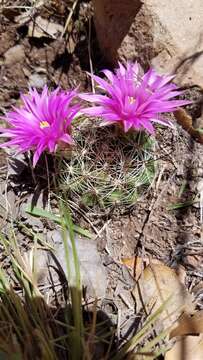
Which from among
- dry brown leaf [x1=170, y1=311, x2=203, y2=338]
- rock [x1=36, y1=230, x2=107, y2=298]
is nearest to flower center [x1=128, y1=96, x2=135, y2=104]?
rock [x1=36, y1=230, x2=107, y2=298]

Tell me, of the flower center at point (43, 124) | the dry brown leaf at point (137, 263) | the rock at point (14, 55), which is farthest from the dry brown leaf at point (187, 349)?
the rock at point (14, 55)

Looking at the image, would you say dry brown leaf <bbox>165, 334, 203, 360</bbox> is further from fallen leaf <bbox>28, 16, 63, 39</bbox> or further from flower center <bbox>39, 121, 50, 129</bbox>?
fallen leaf <bbox>28, 16, 63, 39</bbox>

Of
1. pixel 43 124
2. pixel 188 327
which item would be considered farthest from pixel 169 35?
pixel 188 327

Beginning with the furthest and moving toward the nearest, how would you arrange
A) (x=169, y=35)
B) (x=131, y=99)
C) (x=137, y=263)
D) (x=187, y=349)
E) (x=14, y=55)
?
(x=14, y=55) → (x=169, y=35) → (x=137, y=263) → (x=131, y=99) → (x=187, y=349)

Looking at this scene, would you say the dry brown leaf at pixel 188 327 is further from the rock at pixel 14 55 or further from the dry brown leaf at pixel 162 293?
the rock at pixel 14 55

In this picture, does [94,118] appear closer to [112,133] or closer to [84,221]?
[112,133]

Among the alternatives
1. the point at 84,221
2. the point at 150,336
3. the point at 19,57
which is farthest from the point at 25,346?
the point at 19,57

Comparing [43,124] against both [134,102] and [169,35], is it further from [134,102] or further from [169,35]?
[169,35]
